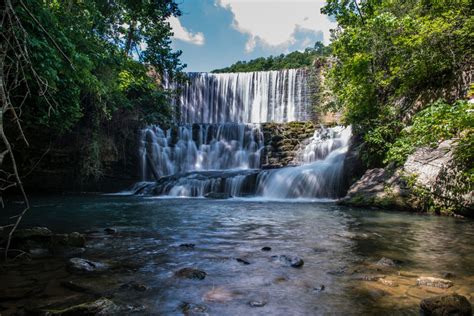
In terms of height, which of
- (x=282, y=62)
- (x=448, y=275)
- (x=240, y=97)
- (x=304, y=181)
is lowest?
(x=448, y=275)

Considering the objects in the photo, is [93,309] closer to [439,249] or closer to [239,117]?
[439,249]

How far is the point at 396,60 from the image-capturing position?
34.9 ft

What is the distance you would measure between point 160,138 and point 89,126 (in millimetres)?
7223

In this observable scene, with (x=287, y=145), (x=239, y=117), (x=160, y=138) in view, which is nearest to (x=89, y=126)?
(x=160, y=138)

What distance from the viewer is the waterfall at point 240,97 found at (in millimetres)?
30703

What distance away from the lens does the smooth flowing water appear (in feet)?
9.75

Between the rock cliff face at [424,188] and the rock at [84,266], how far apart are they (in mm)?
6789

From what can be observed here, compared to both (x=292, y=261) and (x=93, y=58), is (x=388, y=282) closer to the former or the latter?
(x=292, y=261)

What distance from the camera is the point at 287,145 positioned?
23.0 metres

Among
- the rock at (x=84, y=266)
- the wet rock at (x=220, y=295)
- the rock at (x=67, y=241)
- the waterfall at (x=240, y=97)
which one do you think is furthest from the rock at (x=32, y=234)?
the waterfall at (x=240, y=97)

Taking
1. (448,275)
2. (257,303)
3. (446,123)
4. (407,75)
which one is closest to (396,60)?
(407,75)

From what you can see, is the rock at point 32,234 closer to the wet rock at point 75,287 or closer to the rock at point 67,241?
the rock at point 67,241

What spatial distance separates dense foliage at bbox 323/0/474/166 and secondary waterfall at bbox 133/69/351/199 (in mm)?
3789

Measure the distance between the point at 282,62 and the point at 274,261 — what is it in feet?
167
